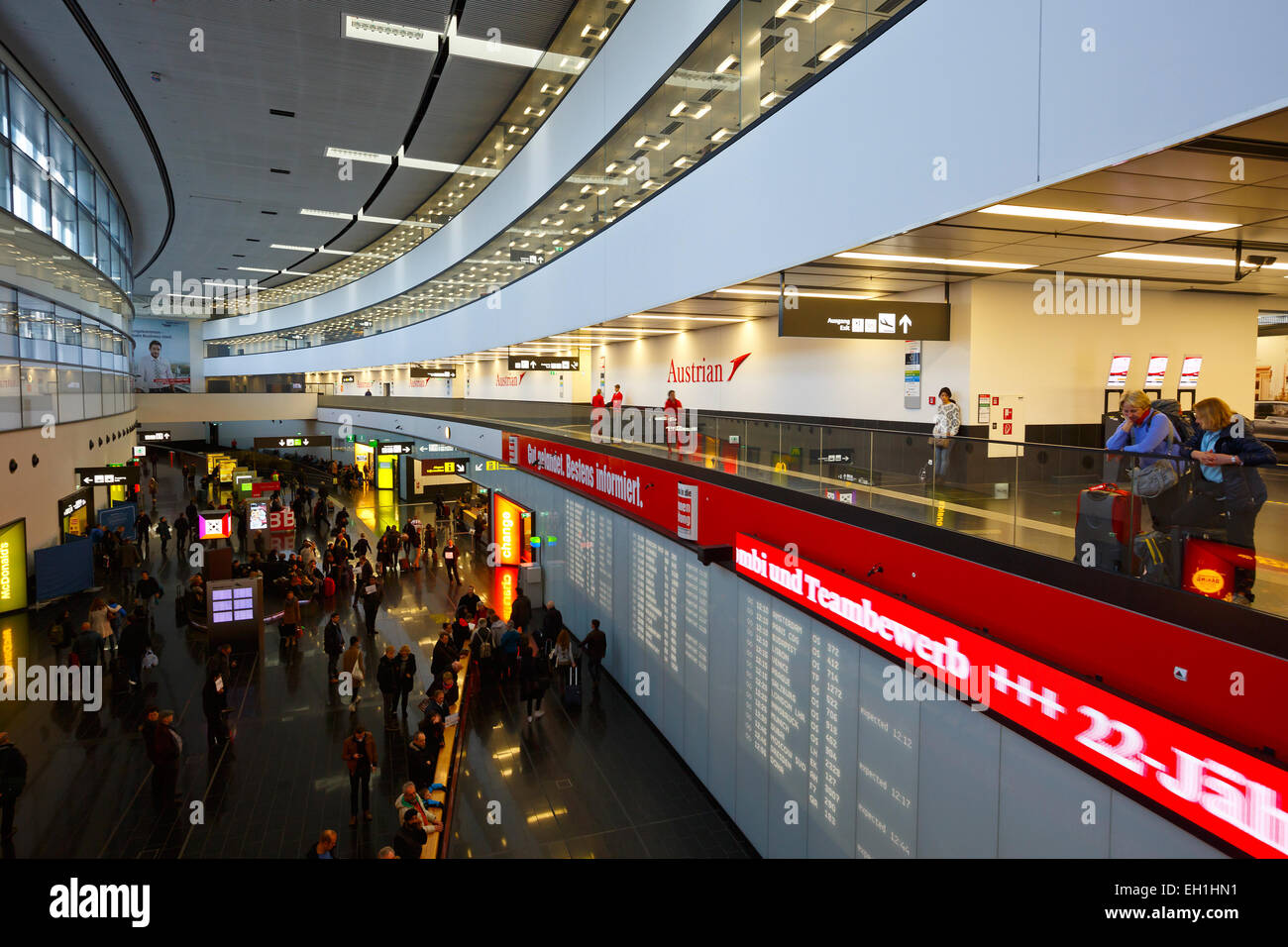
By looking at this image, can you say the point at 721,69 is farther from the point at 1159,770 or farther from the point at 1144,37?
the point at 1159,770

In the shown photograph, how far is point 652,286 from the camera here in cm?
1215

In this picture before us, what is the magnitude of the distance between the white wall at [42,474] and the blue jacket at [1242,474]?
17.7m

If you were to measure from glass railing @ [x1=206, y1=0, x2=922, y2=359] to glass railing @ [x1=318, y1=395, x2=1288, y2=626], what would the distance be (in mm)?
3774

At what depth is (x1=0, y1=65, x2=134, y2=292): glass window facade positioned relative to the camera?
14.6 m

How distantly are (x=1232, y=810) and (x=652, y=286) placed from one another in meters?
10.2

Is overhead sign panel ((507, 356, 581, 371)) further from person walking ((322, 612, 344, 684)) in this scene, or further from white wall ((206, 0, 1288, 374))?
white wall ((206, 0, 1288, 374))

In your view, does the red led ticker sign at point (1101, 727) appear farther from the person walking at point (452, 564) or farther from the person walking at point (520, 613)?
the person walking at point (452, 564)

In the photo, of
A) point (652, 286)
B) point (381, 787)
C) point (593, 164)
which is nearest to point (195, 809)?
point (381, 787)

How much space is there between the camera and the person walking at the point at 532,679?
40.7ft

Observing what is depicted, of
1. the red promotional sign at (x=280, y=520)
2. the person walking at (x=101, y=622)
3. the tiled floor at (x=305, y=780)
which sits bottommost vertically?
the tiled floor at (x=305, y=780)

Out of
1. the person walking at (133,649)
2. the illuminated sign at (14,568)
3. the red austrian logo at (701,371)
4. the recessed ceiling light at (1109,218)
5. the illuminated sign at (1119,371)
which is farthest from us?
the red austrian logo at (701,371)

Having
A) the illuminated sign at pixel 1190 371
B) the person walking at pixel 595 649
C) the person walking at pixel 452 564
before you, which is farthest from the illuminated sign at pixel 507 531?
the illuminated sign at pixel 1190 371

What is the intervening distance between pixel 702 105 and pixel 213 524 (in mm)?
17414

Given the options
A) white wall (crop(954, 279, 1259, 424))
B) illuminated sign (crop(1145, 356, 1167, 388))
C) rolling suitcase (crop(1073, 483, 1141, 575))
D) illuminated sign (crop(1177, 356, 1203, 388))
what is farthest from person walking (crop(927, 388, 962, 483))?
illuminated sign (crop(1177, 356, 1203, 388))
